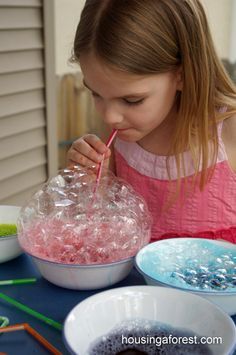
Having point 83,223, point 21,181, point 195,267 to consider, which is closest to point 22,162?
point 21,181

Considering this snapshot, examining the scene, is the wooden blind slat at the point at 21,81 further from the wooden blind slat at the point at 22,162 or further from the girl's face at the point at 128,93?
the girl's face at the point at 128,93

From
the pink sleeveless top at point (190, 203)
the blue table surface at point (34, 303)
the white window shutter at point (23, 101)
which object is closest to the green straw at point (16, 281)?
the blue table surface at point (34, 303)

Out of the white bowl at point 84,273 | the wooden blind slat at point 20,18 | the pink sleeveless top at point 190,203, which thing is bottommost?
the pink sleeveless top at point 190,203

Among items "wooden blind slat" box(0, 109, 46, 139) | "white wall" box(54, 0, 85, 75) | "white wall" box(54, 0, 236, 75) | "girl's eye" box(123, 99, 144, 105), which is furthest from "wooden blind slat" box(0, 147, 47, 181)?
"girl's eye" box(123, 99, 144, 105)

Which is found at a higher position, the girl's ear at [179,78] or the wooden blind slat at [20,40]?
the girl's ear at [179,78]

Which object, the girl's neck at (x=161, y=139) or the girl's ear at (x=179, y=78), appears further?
the girl's neck at (x=161, y=139)

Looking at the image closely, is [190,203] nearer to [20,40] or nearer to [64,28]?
[20,40]

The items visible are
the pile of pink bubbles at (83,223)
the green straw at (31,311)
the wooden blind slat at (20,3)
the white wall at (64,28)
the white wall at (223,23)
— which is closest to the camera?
the green straw at (31,311)

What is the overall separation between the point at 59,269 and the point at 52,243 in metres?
0.07

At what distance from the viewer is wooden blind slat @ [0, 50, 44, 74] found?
2.24 m

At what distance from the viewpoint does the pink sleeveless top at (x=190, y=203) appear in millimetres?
1282

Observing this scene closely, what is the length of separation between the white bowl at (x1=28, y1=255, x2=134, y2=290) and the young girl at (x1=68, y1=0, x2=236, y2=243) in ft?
1.11

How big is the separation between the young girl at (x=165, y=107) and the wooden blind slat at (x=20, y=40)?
105cm

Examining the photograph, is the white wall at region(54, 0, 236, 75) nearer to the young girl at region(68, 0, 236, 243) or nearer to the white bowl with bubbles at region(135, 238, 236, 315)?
the young girl at region(68, 0, 236, 243)
